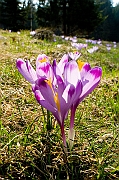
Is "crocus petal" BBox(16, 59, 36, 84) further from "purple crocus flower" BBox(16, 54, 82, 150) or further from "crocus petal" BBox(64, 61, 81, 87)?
"crocus petal" BBox(64, 61, 81, 87)

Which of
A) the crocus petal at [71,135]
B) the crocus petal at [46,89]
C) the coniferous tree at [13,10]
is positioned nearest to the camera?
the crocus petal at [46,89]

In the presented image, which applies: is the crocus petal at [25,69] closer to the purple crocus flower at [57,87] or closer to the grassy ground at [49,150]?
the purple crocus flower at [57,87]

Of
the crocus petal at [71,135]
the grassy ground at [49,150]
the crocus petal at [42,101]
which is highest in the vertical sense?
the crocus petal at [42,101]

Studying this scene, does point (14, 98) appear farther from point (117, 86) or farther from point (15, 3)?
point (15, 3)

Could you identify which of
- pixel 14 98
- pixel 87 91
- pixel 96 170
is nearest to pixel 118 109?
pixel 14 98

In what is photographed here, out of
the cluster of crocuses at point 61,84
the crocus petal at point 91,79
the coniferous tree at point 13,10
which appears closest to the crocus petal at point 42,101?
Answer: the cluster of crocuses at point 61,84

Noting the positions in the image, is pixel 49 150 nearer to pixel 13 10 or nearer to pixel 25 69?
pixel 25 69

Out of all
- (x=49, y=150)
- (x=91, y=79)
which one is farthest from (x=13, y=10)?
(x=91, y=79)

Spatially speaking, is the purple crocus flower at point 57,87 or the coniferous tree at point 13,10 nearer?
the purple crocus flower at point 57,87

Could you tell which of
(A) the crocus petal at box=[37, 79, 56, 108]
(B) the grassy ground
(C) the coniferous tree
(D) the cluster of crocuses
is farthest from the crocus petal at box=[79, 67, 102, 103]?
(C) the coniferous tree
